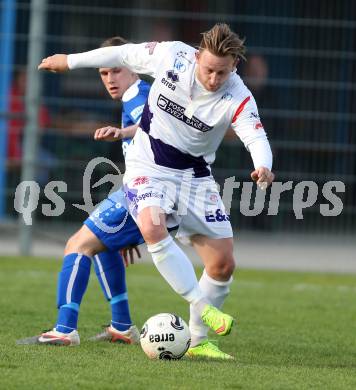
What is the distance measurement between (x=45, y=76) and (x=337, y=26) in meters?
3.37

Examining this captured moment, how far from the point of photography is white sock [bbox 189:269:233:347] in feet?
24.2

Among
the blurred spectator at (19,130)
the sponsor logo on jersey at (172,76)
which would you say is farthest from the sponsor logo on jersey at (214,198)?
the blurred spectator at (19,130)

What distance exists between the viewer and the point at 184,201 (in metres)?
7.25

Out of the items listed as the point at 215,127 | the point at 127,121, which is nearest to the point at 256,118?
the point at 215,127

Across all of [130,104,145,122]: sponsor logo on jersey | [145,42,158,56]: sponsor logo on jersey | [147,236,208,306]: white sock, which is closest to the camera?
[147,236,208,306]: white sock

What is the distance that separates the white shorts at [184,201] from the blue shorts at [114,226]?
0.56 feet

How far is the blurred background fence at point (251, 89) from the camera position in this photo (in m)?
13.8

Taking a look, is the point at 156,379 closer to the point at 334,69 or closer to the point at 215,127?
the point at 215,127

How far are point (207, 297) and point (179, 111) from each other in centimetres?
114

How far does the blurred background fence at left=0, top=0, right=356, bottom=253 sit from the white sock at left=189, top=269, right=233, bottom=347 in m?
6.36

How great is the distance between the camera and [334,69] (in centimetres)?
1400

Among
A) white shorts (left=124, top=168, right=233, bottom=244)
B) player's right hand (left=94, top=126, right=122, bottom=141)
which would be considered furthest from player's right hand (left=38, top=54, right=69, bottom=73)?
white shorts (left=124, top=168, right=233, bottom=244)

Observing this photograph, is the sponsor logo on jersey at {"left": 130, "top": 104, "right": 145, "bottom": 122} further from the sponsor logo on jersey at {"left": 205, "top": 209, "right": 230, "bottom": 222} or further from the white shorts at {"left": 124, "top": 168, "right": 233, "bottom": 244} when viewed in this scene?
the sponsor logo on jersey at {"left": 205, "top": 209, "right": 230, "bottom": 222}

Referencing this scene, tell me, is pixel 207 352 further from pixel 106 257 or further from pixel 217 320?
pixel 106 257
